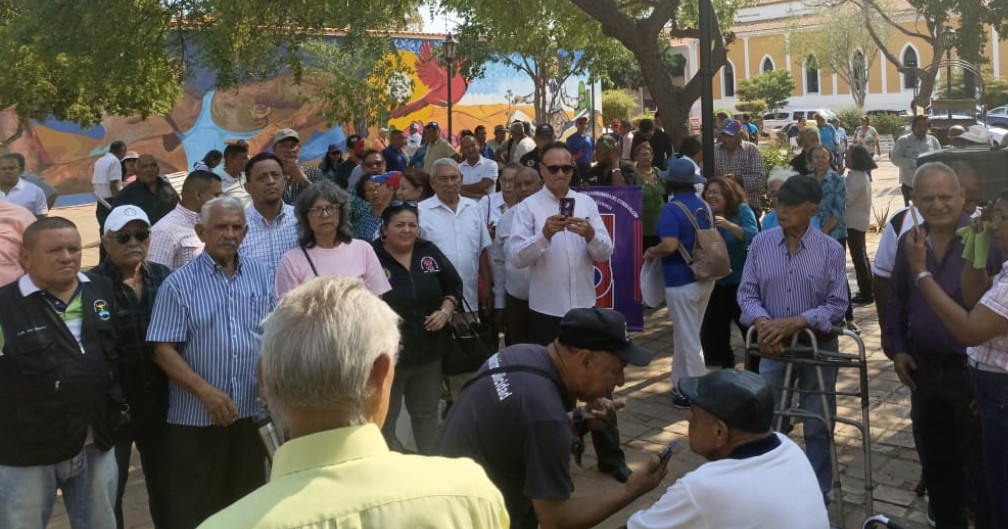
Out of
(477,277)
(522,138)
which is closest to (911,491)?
(477,277)

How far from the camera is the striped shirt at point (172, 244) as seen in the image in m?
5.60

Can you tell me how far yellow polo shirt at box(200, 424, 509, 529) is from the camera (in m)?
1.63

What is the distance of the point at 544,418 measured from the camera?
3.05 m

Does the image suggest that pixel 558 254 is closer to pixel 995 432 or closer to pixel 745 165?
pixel 995 432

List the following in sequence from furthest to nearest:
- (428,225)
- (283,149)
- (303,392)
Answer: (283,149), (428,225), (303,392)

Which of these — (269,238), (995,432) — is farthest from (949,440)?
(269,238)

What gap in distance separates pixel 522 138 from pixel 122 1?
647cm

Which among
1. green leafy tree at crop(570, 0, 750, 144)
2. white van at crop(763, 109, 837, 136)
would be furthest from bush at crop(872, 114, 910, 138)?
green leafy tree at crop(570, 0, 750, 144)

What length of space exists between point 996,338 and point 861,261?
7042mm

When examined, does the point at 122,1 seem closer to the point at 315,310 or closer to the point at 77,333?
the point at 77,333

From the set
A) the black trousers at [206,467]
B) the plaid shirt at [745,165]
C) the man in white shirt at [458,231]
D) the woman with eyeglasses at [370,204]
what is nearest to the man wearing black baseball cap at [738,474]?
the black trousers at [206,467]

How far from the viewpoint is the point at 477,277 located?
6.54 m

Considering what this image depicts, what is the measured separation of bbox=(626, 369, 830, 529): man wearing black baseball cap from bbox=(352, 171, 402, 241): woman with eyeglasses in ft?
14.5

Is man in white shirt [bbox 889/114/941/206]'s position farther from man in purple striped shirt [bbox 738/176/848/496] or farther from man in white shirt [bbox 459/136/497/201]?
man in purple striped shirt [bbox 738/176/848/496]
